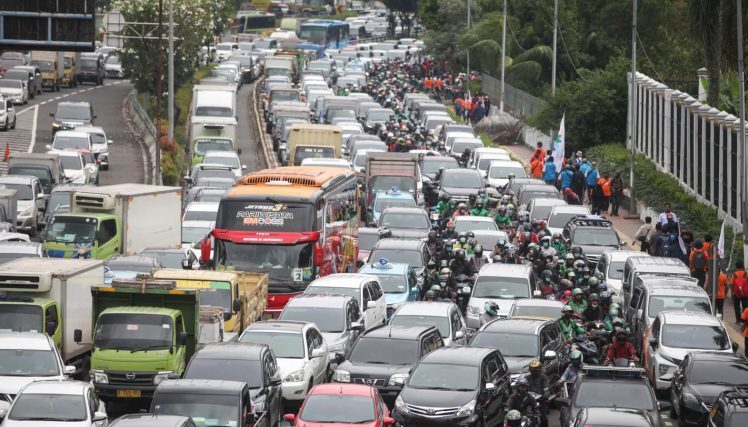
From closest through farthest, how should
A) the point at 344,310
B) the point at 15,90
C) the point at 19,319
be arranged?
the point at 19,319
the point at 344,310
the point at 15,90

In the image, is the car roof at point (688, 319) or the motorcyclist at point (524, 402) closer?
the motorcyclist at point (524, 402)

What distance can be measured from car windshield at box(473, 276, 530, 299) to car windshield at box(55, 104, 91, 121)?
39458 mm

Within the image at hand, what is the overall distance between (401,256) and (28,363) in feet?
43.1

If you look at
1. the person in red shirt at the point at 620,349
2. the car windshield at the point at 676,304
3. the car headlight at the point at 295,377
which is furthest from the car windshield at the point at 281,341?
the car windshield at the point at 676,304

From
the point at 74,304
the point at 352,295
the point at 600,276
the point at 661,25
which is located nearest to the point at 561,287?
the point at 600,276

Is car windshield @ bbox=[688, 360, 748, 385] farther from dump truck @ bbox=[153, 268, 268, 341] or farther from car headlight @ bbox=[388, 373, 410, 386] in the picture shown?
dump truck @ bbox=[153, 268, 268, 341]

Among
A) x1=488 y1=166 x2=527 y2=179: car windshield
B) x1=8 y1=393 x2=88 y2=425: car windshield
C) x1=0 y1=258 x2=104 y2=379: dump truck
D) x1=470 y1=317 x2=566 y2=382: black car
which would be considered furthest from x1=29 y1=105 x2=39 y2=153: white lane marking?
x1=8 y1=393 x2=88 y2=425: car windshield

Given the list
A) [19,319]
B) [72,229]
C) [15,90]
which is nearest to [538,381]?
[19,319]

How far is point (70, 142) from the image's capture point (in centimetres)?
5738

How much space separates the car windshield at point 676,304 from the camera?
1148 inches

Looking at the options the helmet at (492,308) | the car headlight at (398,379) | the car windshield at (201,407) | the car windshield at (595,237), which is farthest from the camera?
the car windshield at (595,237)

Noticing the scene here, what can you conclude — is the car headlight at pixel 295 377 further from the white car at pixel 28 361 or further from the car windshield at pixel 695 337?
the car windshield at pixel 695 337

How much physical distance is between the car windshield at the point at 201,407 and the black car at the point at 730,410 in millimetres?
6158

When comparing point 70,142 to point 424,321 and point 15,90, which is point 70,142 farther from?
point 424,321
